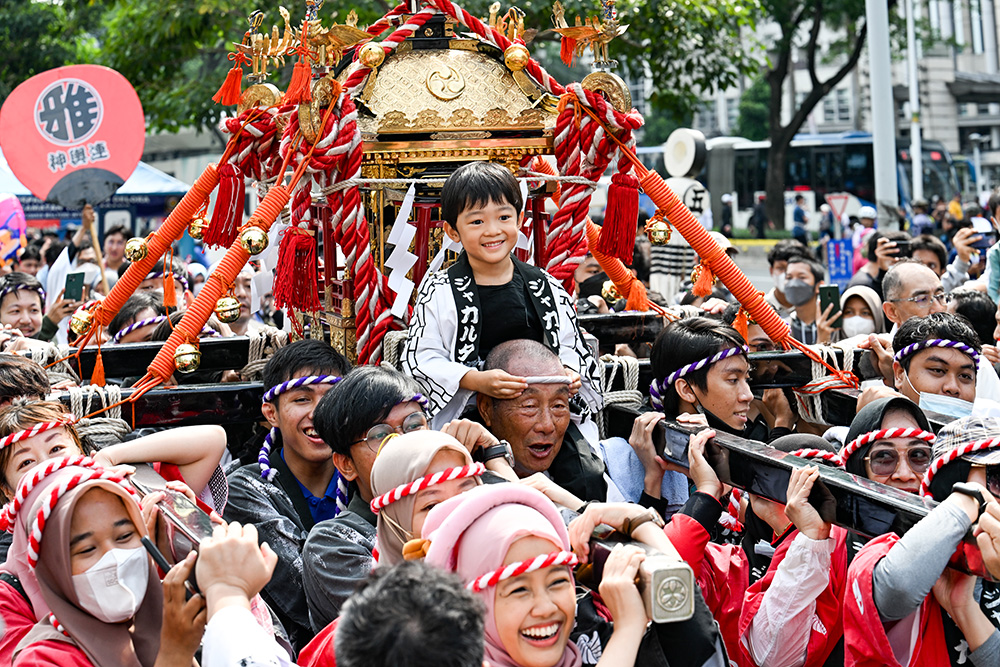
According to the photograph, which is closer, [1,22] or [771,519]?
[771,519]

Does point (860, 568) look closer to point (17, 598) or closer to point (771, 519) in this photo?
point (771, 519)

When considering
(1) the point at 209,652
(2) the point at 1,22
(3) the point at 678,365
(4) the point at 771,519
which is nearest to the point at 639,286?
(3) the point at 678,365

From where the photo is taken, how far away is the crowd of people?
85.7 inches

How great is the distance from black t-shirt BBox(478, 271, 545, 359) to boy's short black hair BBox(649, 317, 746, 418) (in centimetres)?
58

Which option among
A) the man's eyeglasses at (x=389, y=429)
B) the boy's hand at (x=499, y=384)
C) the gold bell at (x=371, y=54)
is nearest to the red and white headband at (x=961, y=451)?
the boy's hand at (x=499, y=384)

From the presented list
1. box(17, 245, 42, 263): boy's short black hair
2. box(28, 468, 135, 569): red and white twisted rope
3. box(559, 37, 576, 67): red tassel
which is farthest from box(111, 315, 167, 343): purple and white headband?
box(17, 245, 42, 263): boy's short black hair

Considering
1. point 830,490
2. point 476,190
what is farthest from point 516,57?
point 830,490

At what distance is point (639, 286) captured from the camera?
518 cm

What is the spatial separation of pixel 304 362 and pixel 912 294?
3410 millimetres

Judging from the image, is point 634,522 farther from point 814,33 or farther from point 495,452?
point 814,33

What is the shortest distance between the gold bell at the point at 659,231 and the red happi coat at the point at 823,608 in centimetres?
190

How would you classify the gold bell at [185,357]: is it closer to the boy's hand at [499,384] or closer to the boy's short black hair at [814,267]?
the boy's hand at [499,384]

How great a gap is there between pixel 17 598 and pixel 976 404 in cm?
314

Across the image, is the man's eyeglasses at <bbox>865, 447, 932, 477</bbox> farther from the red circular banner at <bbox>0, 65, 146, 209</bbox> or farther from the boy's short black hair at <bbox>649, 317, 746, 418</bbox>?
the red circular banner at <bbox>0, 65, 146, 209</bbox>
